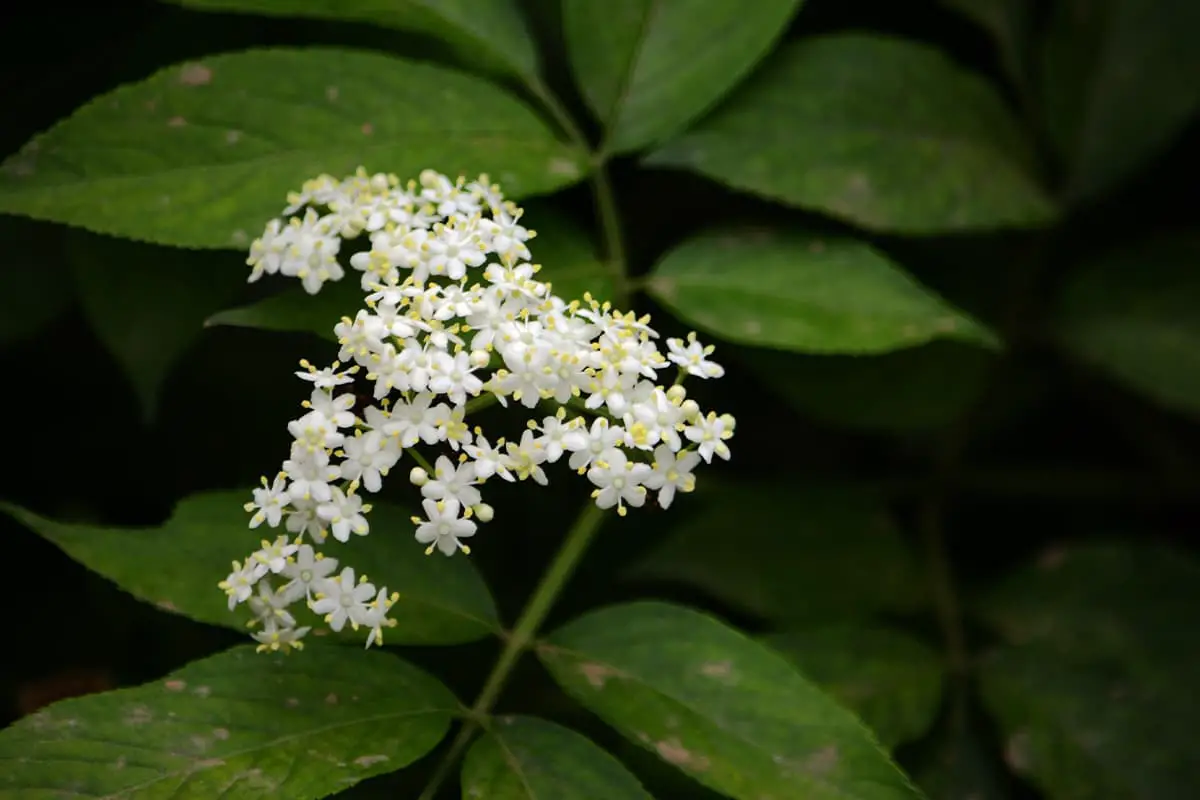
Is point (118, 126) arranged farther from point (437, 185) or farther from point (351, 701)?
point (351, 701)

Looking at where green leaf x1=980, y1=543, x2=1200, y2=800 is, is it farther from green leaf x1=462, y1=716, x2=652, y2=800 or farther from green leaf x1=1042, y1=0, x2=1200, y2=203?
green leaf x1=462, y1=716, x2=652, y2=800

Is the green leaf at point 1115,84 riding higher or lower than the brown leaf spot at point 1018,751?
higher

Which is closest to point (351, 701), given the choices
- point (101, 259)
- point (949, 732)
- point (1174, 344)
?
point (101, 259)

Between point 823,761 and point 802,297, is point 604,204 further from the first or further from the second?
point 823,761

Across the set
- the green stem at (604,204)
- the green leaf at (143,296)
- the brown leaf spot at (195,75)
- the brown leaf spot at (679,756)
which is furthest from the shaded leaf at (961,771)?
the brown leaf spot at (195,75)

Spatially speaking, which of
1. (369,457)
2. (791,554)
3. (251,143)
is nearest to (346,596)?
A: (369,457)

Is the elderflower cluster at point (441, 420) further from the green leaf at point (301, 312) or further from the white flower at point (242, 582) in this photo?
the green leaf at point (301, 312)
